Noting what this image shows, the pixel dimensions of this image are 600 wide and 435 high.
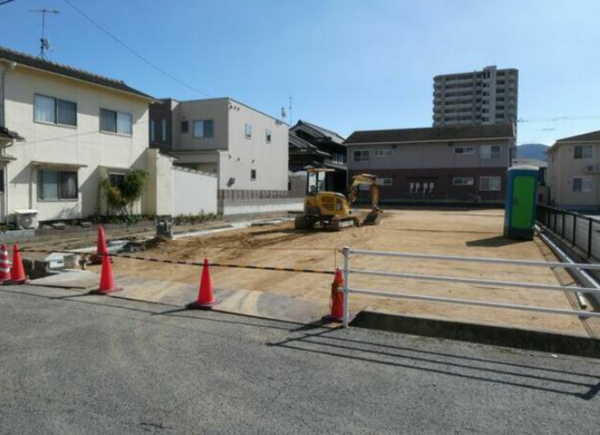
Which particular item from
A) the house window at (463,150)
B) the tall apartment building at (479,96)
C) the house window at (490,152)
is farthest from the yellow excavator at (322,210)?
the tall apartment building at (479,96)

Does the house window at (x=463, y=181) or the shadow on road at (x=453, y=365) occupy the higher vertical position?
the house window at (x=463, y=181)

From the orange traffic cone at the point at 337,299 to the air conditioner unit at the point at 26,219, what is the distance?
14235 mm

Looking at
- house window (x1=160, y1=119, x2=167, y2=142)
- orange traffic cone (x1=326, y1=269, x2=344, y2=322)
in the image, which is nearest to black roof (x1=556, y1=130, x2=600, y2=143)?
house window (x1=160, y1=119, x2=167, y2=142)

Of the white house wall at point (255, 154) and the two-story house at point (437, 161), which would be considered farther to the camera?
the two-story house at point (437, 161)

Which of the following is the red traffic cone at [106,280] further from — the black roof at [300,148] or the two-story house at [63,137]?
the black roof at [300,148]

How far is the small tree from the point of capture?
2008cm

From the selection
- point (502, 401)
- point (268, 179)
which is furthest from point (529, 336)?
point (268, 179)

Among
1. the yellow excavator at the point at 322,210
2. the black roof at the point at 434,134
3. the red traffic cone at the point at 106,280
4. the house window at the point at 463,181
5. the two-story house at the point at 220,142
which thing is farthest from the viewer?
the house window at the point at 463,181

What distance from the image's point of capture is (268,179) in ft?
116

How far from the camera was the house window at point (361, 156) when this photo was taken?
51.9 meters

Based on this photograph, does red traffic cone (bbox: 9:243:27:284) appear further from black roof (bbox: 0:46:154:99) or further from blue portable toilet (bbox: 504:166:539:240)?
blue portable toilet (bbox: 504:166:539:240)

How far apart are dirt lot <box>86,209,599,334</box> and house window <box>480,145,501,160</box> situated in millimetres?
27918

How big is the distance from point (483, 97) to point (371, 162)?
73078mm

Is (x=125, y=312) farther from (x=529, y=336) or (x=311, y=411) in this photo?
(x=529, y=336)
